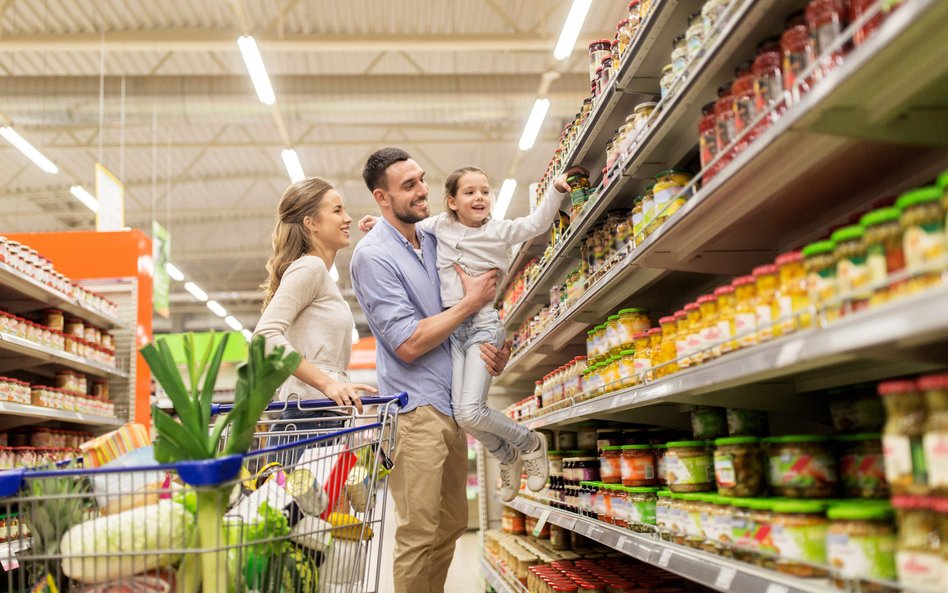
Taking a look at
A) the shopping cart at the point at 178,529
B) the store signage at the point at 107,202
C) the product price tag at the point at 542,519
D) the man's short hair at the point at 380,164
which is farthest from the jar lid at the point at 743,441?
the store signage at the point at 107,202

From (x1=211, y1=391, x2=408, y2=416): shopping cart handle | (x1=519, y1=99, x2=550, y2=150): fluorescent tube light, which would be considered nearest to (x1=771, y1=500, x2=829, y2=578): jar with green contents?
(x1=211, y1=391, x2=408, y2=416): shopping cart handle

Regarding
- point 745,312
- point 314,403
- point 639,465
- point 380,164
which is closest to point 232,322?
point 380,164

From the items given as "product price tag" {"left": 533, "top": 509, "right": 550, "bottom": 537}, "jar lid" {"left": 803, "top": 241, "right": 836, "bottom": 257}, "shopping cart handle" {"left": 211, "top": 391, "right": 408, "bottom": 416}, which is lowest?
"product price tag" {"left": 533, "top": 509, "right": 550, "bottom": 537}

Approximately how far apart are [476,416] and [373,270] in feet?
2.12

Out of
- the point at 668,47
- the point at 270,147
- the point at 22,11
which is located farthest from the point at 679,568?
the point at 270,147

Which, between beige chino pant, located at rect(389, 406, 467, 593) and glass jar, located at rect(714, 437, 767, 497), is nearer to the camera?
glass jar, located at rect(714, 437, 767, 497)

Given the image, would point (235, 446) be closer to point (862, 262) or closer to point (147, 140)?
point (862, 262)

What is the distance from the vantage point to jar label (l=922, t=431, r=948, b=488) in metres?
1.15

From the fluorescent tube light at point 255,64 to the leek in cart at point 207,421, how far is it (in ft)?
21.0

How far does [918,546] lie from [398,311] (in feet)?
6.48

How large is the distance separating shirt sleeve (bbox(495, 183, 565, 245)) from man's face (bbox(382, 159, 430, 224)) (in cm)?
35

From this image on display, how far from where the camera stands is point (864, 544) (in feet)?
4.39

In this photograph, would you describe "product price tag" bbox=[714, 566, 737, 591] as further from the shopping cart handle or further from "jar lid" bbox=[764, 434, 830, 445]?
the shopping cart handle

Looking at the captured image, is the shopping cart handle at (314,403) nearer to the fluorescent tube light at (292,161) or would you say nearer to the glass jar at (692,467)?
the glass jar at (692,467)
